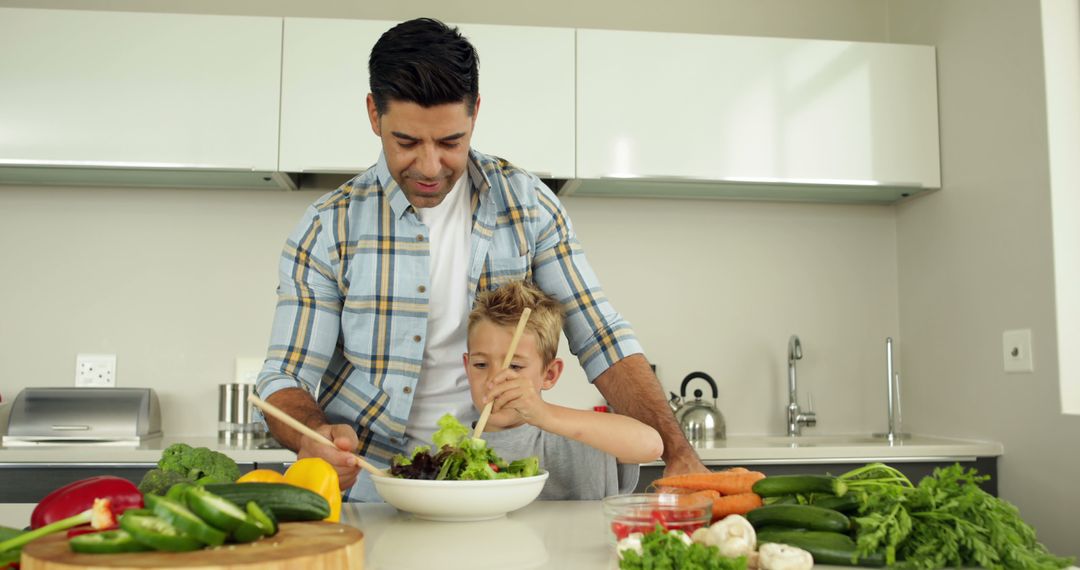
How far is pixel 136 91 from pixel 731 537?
7.68 feet

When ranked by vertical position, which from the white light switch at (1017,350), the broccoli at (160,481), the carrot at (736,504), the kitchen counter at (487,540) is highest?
the white light switch at (1017,350)

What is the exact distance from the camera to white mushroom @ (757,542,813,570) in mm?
902

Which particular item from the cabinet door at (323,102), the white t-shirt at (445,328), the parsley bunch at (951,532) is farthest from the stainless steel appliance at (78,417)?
the parsley bunch at (951,532)

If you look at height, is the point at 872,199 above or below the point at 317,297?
above

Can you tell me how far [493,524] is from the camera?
1.22m

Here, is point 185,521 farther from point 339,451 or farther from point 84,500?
point 339,451

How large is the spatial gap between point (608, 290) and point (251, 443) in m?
1.21

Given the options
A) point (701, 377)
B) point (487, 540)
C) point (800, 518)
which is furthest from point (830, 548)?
point (701, 377)

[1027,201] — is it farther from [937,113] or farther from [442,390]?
[442,390]

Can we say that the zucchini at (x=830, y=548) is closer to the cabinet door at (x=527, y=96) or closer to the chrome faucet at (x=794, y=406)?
the cabinet door at (x=527, y=96)

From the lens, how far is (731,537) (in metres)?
0.94

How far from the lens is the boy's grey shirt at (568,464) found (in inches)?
65.7

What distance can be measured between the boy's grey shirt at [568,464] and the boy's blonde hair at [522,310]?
0.50ft

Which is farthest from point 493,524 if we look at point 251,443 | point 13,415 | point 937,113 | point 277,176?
point 937,113
